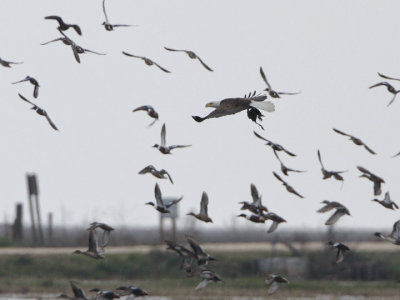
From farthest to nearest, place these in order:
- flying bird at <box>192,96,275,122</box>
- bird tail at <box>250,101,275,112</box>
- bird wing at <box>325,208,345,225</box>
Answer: bird wing at <box>325,208,345,225</box>
flying bird at <box>192,96,275,122</box>
bird tail at <box>250,101,275,112</box>

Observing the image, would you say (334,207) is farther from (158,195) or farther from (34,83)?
(34,83)

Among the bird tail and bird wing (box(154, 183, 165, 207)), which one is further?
bird wing (box(154, 183, 165, 207))

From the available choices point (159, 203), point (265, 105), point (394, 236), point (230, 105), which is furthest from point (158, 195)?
point (394, 236)

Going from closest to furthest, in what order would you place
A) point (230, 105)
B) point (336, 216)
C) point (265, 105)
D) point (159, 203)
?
point (265, 105)
point (230, 105)
point (159, 203)
point (336, 216)

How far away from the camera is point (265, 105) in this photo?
16359 millimetres

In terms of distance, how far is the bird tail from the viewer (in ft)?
53.0

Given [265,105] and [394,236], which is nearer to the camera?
[265,105]

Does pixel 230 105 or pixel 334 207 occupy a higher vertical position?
pixel 230 105

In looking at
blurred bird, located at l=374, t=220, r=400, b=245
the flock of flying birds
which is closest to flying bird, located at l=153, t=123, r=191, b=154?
the flock of flying birds

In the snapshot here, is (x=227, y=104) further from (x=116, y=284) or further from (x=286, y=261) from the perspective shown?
(x=286, y=261)

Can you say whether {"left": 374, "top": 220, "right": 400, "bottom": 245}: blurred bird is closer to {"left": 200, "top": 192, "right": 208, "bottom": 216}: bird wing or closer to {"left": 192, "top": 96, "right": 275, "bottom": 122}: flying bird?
{"left": 200, "top": 192, "right": 208, "bottom": 216}: bird wing

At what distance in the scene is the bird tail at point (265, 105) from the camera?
1614cm

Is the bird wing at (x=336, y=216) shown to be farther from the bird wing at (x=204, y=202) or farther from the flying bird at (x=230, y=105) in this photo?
the flying bird at (x=230, y=105)

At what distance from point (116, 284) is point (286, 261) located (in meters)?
6.21
